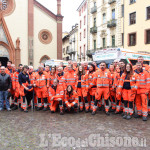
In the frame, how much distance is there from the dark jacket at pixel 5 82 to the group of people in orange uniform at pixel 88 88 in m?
0.36

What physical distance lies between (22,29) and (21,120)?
1877 cm

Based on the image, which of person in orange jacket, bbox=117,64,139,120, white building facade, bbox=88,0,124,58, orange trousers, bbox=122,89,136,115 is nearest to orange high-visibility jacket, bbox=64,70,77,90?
person in orange jacket, bbox=117,64,139,120

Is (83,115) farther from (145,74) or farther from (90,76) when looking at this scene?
(145,74)

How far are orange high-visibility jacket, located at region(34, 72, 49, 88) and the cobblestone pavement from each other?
53.2 inches

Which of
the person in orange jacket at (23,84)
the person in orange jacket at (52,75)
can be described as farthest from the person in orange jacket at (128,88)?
the person in orange jacket at (23,84)

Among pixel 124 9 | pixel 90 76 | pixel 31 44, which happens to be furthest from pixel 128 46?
pixel 90 76

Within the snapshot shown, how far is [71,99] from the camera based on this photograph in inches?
301

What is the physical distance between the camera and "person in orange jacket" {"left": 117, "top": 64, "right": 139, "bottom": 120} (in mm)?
6501

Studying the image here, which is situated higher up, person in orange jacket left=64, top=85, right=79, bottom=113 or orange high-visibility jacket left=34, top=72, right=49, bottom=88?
orange high-visibility jacket left=34, top=72, right=49, bottom=88

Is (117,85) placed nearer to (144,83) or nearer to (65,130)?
(144,83)

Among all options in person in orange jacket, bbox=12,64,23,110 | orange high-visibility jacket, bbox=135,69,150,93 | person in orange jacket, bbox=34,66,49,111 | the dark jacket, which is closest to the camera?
orange high-visibility jacket, bbox=135,69,150,93

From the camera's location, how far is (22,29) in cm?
2342

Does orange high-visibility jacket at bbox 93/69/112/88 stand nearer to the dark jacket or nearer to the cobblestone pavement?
the cobblestone pavement

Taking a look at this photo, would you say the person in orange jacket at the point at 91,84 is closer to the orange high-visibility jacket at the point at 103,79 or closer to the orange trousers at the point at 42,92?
the orange high-visibility jacket at the point at 103,79
